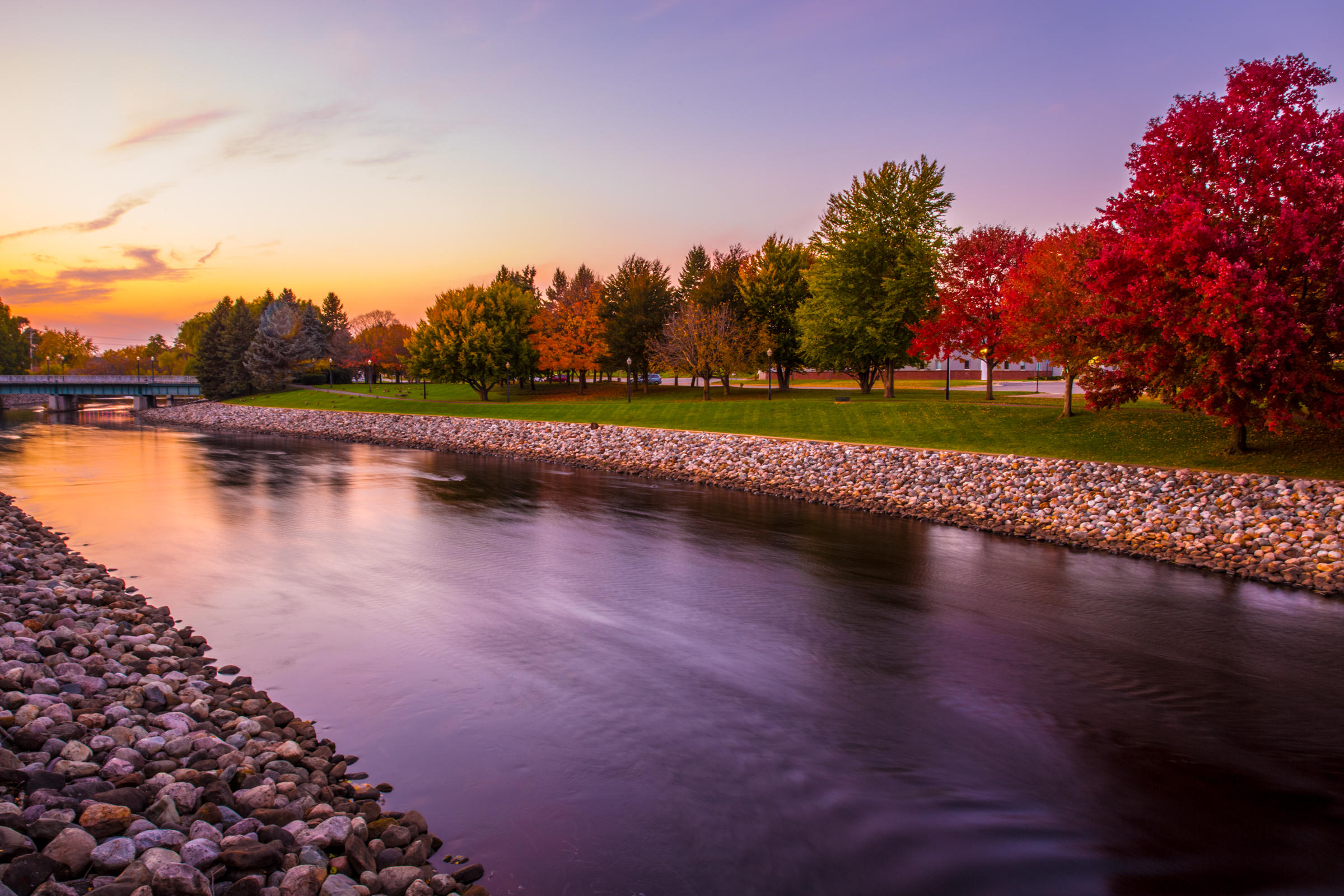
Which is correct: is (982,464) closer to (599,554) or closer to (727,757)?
(599,554)

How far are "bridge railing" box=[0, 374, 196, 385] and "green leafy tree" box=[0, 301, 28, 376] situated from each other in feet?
184

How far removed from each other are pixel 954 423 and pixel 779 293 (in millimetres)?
30920

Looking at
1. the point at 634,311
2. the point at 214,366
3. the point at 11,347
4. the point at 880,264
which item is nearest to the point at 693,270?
the point at 634,311

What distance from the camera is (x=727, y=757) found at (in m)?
8.18

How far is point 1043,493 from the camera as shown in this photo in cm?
2028

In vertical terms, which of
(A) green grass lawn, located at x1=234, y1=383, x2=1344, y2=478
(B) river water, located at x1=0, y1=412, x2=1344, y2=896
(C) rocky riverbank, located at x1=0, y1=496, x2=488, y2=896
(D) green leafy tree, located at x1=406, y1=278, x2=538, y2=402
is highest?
(D) green leafy tree, located at x1=406, y1=278, x2=538, y2=402

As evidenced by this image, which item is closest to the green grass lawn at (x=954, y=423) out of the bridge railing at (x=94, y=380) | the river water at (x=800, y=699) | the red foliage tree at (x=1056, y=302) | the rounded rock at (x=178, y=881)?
the red foliage tree at (x=1056, y=302)

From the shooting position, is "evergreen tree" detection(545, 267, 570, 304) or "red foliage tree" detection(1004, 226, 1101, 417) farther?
"evergreen tree" detection(545, 267, 570, 304)

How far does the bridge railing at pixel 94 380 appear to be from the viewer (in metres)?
79.9

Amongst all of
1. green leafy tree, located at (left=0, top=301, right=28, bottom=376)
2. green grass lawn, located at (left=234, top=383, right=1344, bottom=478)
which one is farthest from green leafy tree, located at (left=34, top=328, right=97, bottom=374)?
green grass lawn, located at (left=234, top=383, right=1344, bottom=478)

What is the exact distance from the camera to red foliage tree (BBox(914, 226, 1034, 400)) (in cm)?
3850

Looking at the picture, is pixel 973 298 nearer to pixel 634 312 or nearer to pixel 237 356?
pixel 634 312

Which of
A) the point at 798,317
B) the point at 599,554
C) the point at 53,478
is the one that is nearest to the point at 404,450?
the point at 53,478

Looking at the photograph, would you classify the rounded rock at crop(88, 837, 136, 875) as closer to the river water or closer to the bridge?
the river water
